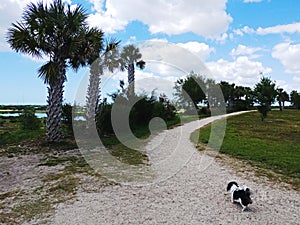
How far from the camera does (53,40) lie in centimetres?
1116

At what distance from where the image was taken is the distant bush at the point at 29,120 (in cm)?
1667

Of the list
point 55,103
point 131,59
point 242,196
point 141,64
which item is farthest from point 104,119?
point 242,196

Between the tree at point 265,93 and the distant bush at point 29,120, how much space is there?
19049mm

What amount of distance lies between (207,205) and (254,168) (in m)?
3.34

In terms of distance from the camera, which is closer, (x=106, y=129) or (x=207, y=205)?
(x=207, y=205)

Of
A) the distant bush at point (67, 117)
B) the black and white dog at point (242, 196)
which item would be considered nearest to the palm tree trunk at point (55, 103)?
the distant bush at point (67, 117)

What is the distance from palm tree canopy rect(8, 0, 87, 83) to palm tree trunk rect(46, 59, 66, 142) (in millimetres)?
347

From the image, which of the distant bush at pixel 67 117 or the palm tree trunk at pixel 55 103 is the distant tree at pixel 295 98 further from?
the palm tree trunk at pixel 55 103

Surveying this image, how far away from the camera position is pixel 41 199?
5.17m

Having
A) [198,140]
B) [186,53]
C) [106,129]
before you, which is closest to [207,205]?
[186,53]

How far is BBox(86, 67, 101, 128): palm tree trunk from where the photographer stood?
46.4 feet

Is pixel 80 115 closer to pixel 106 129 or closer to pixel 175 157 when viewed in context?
pixel 106 129

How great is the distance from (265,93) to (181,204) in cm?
2219

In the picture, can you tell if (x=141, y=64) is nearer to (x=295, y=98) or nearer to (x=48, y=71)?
(x=48, y=71)
